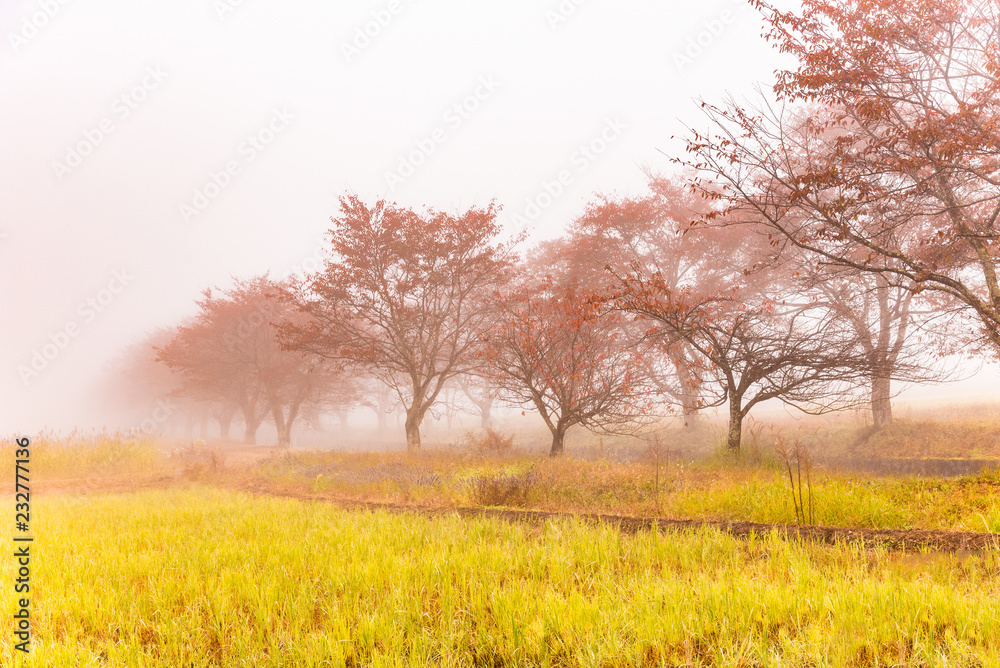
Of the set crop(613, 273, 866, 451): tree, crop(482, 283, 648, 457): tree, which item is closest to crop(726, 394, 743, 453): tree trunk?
crop(613, 273, 866, 451): tree

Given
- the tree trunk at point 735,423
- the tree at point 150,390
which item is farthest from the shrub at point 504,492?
the tree at point 150,390

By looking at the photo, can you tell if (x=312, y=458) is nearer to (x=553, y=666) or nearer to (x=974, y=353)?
(x=553, y=666)

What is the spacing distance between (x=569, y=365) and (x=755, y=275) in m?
10.4

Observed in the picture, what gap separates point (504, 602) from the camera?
3.00m

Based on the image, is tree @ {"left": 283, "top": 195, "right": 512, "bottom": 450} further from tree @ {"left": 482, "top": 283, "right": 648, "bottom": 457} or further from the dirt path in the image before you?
the dirt path

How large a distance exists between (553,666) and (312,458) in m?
14.1

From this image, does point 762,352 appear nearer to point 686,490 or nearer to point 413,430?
point 686,490

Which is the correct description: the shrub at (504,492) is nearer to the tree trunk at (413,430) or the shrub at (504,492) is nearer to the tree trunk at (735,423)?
the tree trunk at (735,423)

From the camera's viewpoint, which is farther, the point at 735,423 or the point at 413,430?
the point at 413,430

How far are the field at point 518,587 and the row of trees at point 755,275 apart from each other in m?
3.69

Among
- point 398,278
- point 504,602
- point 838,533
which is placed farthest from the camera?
point 398,278

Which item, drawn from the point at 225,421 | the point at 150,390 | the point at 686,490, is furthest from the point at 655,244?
the point at 150,390

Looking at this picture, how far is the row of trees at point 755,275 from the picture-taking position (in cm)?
713

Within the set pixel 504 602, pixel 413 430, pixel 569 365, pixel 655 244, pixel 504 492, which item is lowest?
pixel 504 492
